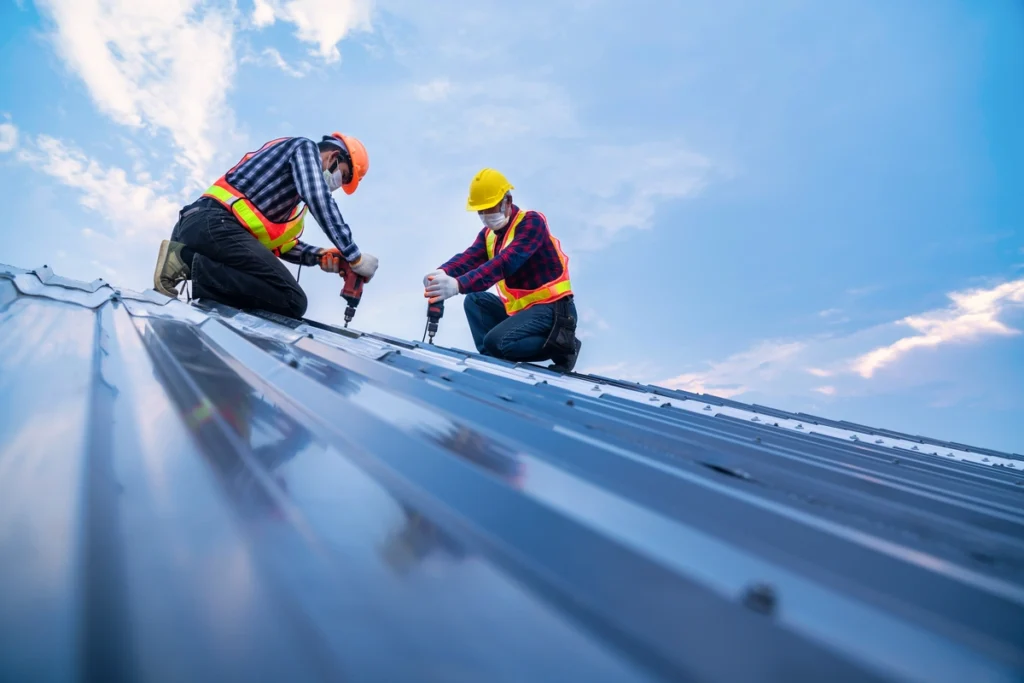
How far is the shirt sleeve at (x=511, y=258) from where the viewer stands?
12.9 feet

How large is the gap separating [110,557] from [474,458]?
0.49 m

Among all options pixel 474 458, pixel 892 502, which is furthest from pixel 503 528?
pixel 892 502

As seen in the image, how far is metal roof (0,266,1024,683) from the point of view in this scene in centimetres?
41

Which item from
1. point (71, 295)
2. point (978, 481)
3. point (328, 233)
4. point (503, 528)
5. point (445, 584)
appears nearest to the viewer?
point (445, 584)

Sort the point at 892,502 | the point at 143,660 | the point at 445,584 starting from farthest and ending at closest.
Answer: the point at 892,502 → the point at 445,584 → the point at 143,660

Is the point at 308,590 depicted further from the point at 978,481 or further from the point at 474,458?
the point at 978,481

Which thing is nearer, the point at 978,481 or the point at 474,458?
the point at 474,458

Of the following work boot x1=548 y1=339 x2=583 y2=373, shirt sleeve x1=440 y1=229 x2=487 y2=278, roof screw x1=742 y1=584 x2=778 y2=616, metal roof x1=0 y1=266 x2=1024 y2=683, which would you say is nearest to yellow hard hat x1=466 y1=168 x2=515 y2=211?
shirt sleeve x1=440 y1=229 x2=487 y2=278

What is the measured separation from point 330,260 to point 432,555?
428 centimetres

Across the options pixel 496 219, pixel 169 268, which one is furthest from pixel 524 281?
pixel 169 268

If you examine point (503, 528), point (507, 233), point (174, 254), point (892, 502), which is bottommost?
point (503, 528)

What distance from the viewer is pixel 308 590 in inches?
18.8

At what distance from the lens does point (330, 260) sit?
4.44 metres

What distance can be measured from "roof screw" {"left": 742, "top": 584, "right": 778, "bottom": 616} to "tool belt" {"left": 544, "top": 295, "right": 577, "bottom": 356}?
3845 millimetres
